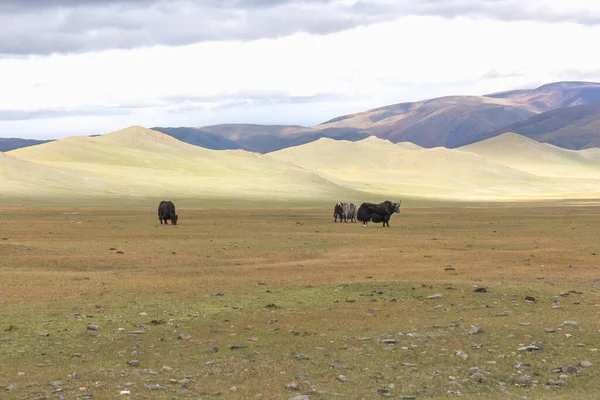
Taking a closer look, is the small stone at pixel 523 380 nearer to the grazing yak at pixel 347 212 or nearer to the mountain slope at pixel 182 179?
the grazing yak at pixel 347 212

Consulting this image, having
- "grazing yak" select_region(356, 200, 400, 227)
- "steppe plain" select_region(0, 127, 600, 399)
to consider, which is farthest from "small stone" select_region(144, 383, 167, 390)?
"grazing yak" select_region(356, 200, 400, 227)

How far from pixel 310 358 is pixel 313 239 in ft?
96.3

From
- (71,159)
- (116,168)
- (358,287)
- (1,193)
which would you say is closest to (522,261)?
(358,287)

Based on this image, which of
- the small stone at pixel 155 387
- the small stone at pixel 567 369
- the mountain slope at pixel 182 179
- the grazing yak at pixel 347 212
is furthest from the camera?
the mountain slope at pixel 182 179

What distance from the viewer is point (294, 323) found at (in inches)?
685

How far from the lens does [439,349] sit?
1441cm

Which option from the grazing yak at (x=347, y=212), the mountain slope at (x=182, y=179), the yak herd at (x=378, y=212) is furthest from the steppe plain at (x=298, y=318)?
the mountain slope at (x=182, y=179)

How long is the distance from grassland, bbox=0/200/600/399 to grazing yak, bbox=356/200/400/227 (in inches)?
800

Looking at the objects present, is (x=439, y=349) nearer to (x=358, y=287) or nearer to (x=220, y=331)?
(x=220, y=331)

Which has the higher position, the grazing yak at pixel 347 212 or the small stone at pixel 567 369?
the grazing yak at pixel 347 212

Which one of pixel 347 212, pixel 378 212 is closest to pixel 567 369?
pixel 378 212

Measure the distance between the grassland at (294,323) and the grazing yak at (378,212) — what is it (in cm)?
2031

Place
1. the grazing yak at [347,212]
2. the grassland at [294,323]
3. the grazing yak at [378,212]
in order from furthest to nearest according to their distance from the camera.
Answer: the grazing yak at [347,212] < the grazing yak at [378,212] < the grassland at [294,323]

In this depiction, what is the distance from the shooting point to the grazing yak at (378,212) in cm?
5612
